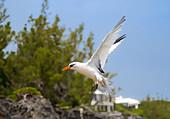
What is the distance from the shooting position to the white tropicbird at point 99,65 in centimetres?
362

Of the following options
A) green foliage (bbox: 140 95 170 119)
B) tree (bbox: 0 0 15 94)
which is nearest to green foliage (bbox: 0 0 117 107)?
tree (bbox: 0 0 15 94)

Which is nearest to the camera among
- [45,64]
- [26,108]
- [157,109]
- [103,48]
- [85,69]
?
[85,69]

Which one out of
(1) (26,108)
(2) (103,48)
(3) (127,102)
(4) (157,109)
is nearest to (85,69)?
(2) (103,48)

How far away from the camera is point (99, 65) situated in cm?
390

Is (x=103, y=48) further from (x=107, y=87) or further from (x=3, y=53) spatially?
(x=3, y=53)

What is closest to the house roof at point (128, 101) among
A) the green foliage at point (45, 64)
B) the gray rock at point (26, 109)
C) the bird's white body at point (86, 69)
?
the green foliage at point (45, 64)

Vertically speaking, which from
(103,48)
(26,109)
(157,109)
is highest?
(103,48)

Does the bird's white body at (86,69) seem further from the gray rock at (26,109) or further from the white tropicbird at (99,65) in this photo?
the gray rock at (26,109)

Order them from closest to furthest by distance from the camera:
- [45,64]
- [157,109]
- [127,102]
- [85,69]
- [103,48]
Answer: [85,69] → [103,48] → [45,64] → [157,109] → [127,102]

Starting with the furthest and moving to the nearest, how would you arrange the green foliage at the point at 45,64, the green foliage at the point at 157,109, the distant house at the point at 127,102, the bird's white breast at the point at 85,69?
the distant house at the point at 127,102 → the green foliage at the point at 157,109 → the green foliage at the point at 45,64 → the bird's white breast at the point at 85,69

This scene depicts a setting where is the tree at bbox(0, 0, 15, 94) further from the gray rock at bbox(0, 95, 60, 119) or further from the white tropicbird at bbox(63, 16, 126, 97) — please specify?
the white tropicbird at bbox(63, 16, 126, 97)

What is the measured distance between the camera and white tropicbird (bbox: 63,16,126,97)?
362 centimetres

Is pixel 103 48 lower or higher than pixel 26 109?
higher

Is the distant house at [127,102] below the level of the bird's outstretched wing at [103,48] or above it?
below
